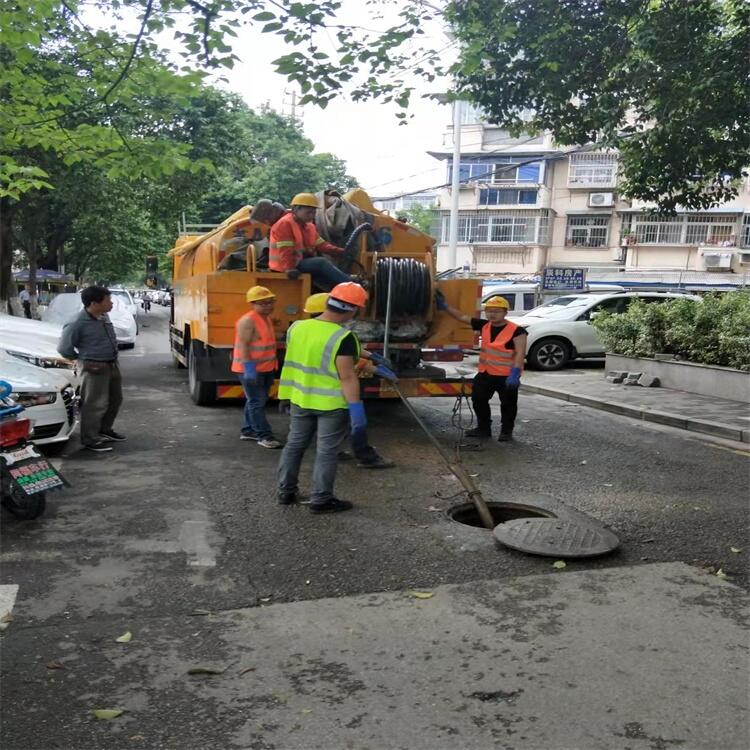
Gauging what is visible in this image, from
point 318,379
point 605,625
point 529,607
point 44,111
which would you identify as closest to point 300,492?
point 318,379


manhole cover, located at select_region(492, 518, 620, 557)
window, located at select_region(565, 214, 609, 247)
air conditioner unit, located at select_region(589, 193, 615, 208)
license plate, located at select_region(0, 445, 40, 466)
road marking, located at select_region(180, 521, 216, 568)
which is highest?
air conditioner unit, located at select_region(589, 193, 615, 208)

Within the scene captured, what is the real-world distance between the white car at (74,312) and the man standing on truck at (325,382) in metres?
13.6

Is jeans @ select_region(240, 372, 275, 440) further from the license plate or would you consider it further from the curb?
the curb

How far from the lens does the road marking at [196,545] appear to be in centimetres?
423

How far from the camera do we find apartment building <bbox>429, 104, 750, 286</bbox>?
34.4 metres

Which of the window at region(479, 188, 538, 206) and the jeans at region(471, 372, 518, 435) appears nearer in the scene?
the jeans at region(471, 372, 518, 435)

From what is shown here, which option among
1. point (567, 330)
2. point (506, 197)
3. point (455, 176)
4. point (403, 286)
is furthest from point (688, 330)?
point (506, 197)

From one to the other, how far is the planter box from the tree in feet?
9.71

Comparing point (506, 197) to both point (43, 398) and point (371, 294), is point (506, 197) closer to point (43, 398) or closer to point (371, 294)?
point (371, 294)

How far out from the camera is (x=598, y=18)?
9.02 metres

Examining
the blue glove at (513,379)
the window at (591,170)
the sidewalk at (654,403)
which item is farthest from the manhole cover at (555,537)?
the window at (591,170)

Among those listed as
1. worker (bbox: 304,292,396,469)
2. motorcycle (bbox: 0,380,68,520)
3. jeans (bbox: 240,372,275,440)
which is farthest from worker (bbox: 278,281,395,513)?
jeans (bbox: 240,372,275,440)

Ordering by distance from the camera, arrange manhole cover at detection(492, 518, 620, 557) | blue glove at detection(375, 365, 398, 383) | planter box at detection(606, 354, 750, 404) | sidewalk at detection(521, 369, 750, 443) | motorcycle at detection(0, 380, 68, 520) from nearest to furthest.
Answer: manhole cover at detection(492, 518, 620, 557) → motorcycle at detection(0, 380, 68, 520) → blue glove at detection(375, 365, 398, 383) → sidewalk at detection(521, 369, 750, 443) → planter box at detection(606, 354, 750, 404)

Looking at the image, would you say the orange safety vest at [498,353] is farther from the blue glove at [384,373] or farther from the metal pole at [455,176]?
the metal pole at [455,176]
